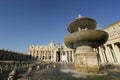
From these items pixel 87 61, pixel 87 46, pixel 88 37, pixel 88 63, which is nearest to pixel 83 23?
pixel 88 37

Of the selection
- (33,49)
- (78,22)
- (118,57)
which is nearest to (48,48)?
(33,49)

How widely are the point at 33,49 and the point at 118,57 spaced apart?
267ft

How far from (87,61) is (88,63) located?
20cm

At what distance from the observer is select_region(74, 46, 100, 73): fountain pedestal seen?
29.6ft

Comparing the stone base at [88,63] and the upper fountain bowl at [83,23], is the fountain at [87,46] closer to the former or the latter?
the stone base at [88,63]

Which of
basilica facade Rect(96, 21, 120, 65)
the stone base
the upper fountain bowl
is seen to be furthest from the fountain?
basilica facade Rect(96, 21, 120, 65)

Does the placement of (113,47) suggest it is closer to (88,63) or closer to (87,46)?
(87,46)

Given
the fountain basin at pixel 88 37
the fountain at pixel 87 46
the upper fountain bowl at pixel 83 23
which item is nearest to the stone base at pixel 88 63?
the fountain at pixel 87 46

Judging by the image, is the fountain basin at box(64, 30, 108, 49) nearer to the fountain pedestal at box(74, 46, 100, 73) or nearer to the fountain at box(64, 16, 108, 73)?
the fountain at box(64, 16, 108, 73)

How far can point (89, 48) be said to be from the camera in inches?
389

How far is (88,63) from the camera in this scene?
9094 millimetres

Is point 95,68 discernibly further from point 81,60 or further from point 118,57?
point 118,57

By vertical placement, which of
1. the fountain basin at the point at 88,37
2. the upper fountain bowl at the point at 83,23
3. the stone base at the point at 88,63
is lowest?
the stone base at the point at 88,63

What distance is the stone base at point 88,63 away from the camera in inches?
355
